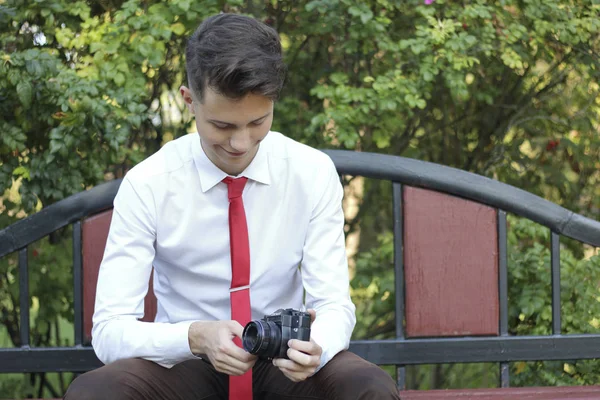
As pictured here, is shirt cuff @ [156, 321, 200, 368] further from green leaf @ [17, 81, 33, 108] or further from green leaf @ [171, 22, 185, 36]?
green leaf @ [171, 22, 185, 36]

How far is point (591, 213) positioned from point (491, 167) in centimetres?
69

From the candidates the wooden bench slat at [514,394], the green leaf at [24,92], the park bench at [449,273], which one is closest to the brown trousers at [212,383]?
the wooden bench slat at [514,394]

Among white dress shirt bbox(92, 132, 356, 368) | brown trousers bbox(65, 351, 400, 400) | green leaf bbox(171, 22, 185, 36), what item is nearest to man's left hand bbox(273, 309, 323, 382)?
brown trousers bbox(65, 351, 400, 400)

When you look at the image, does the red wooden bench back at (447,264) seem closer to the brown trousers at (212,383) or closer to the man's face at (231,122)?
the brown trousers at (212,383)

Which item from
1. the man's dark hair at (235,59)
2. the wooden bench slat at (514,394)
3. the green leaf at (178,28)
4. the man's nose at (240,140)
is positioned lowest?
the wooden bench slat at (514,394)

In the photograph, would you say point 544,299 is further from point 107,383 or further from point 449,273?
point 107,383

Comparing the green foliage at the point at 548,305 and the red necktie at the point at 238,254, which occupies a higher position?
the red necktie at the point at 238,254

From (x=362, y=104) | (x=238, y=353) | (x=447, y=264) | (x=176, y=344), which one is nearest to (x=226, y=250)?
(x=176, y=344)

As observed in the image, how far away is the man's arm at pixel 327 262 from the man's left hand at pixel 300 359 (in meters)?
0.31

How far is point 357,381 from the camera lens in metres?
2.50

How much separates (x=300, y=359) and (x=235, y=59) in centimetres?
88

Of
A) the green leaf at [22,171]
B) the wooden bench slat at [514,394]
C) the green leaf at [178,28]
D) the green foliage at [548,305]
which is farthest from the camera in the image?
the green leaf at [178,28]

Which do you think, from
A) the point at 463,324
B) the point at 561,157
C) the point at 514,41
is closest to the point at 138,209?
the point at 463,324

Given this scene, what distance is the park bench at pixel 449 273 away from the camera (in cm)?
345
